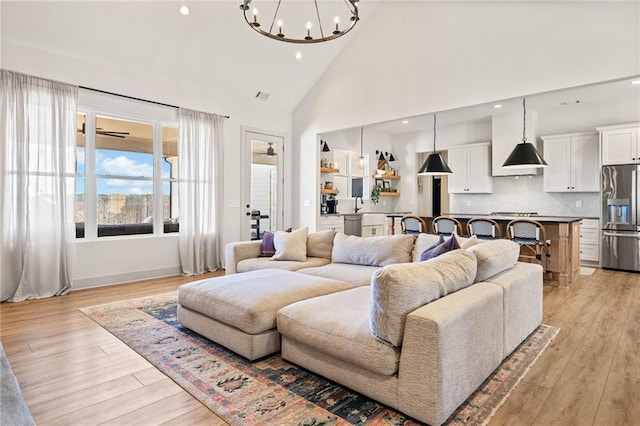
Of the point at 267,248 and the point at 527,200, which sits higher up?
the point at 527,200

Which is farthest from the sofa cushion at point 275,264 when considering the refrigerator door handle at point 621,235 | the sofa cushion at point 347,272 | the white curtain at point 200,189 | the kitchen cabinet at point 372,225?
the refrigerator door handle at point 621,235

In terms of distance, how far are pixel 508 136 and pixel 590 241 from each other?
2.42 m

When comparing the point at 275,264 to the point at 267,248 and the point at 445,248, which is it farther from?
the point at 445,248

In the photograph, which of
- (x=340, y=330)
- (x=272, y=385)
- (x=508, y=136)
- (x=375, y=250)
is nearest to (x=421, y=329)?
(x=340, y=330)

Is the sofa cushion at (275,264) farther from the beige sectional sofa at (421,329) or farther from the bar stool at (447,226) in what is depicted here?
the bar stool at (447,226)

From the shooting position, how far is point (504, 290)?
2.54 meters

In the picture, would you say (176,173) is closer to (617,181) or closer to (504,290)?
(504,290)

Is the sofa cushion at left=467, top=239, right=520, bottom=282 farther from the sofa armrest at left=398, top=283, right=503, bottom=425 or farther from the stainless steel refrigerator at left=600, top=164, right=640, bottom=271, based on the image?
the stainless steel refrigerator at left=600, top=164, right=640, bottom=271

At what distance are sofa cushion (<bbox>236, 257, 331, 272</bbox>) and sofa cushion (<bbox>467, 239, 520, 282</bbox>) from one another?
77.4 inches

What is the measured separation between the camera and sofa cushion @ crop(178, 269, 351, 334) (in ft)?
8.52

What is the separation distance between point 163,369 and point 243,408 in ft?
2.66

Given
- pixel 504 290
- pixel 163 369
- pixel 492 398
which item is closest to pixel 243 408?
pixel 163 369

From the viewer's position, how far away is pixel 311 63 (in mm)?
6562

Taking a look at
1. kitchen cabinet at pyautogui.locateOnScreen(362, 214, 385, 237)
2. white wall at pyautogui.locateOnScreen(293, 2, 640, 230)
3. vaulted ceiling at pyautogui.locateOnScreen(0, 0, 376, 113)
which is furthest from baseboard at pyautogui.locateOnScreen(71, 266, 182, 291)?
kitchen cabinet at pyautogui.locateOnScreen(362, 214, 385, 237)
